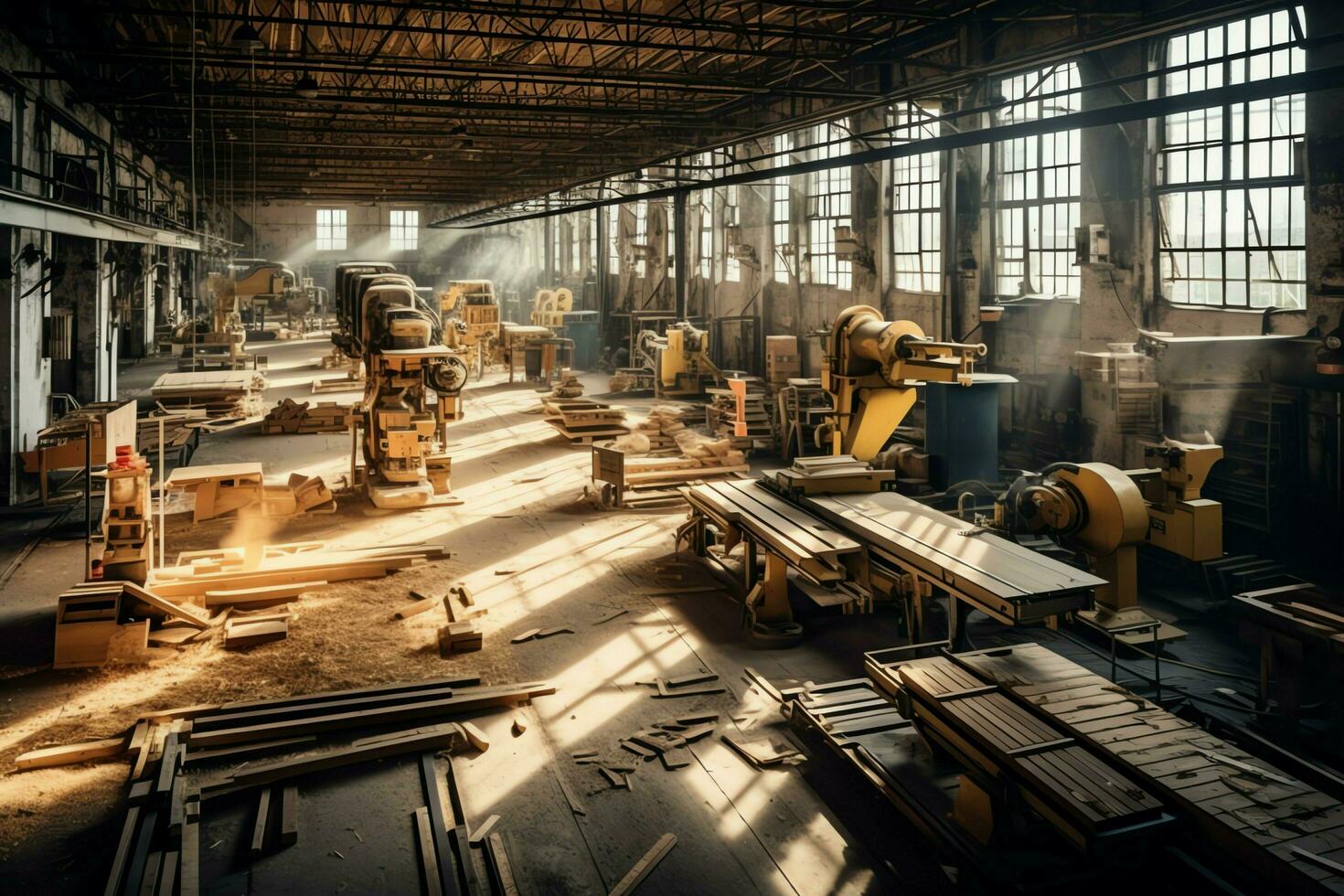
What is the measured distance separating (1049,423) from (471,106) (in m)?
9.19

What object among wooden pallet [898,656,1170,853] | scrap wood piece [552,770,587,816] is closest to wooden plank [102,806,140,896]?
scrap wood piece [552,770,587,816]

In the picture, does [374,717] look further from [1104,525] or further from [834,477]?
[1104,525]

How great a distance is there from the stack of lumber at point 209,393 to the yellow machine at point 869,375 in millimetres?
11723

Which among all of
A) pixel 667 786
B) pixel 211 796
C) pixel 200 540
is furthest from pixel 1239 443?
pixel 200 540

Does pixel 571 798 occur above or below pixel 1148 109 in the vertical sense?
below

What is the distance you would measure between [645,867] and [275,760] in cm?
248

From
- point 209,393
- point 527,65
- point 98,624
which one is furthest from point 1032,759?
point 209,393

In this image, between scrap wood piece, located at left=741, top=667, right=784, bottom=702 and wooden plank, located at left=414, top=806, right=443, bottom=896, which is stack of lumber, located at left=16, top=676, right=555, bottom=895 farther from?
scrap wood piece, located at left=741, top=667, right=784, bottom=702

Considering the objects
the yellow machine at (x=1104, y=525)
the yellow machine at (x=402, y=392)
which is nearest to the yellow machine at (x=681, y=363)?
the yellow machine at (x=402, y=392)

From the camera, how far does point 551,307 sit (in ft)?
100

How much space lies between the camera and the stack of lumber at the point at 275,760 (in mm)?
5000

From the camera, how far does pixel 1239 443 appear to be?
9789 mm

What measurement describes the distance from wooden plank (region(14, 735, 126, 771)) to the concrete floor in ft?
0.24

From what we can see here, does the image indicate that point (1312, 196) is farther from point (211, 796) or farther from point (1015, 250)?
point (211, 796)
